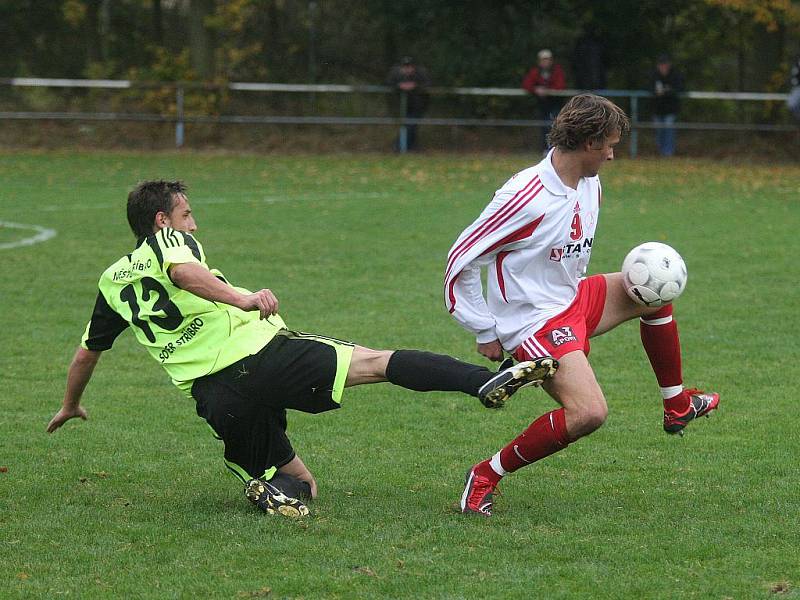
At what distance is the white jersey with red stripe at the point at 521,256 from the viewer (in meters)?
5.09

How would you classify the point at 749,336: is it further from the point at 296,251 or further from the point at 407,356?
the point at 296,251

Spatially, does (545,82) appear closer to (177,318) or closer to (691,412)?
(691,412)

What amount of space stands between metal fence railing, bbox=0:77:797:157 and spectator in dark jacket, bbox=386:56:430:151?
0.43 ft

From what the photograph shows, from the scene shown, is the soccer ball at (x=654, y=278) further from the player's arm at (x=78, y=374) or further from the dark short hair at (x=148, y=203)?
the player's arm at (x=78, y=374)

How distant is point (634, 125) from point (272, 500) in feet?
65.9

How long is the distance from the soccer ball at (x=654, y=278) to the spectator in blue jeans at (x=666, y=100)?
62.2 ft

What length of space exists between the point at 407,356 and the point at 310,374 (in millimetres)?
386

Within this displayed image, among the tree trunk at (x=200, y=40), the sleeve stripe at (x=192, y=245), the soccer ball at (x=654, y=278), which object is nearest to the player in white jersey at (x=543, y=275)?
the soccer ball at (x=654, y=278)

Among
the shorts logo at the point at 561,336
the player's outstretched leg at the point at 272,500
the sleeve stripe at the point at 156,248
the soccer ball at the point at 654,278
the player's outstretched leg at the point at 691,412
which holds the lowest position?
the player's outstretched leg at the point at 272,500

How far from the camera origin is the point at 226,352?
199 inches

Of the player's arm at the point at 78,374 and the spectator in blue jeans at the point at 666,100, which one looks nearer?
the player's arm at the point at 78,374

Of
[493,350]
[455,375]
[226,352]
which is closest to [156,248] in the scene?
[226,352]

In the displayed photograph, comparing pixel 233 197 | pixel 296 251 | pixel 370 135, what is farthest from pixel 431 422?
pixel 370 135

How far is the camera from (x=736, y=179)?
2080 centimetres
